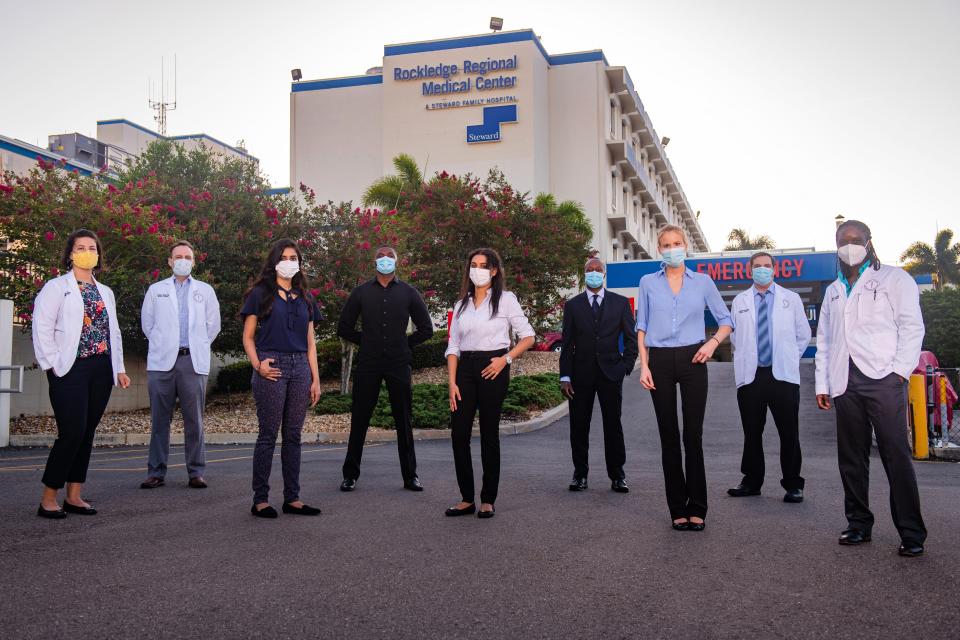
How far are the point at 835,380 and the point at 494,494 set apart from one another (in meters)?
2.48

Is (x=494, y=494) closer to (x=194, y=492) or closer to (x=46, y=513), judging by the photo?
(x=194, y=492)

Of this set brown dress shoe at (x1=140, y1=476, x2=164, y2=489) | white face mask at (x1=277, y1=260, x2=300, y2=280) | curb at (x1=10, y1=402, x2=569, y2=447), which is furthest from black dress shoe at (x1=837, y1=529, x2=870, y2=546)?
curb at (x1=10, y1=402, x2=569, y2=447)

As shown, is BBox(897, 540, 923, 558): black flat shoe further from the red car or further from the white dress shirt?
the red car

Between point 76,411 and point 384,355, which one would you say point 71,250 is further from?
point 384,355

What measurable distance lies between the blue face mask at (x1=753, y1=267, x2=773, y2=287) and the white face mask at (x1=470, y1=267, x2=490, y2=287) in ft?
8.86

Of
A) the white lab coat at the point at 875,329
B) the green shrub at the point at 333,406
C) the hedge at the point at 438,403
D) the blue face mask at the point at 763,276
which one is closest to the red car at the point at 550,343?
the hedge at the point at 438,403

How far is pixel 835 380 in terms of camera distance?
5324mm

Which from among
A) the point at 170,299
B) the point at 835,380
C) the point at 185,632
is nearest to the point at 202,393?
the point at 170,299

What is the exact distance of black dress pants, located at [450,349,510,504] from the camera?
6277 millimetres

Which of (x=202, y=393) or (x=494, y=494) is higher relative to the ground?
(x=202, y=393)

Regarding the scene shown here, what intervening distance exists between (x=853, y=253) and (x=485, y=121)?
121ft

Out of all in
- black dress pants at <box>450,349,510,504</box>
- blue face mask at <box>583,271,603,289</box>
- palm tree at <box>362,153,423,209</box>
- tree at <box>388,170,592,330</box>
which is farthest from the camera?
palm tree at <box>362,153,423,209</box>

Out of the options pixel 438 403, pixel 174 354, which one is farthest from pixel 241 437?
pixel 174 354

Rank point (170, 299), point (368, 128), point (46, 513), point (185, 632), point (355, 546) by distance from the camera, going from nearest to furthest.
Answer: point (185, 632), point (355, 546), point (46, 513), point (170, 299), point (368, 128)
